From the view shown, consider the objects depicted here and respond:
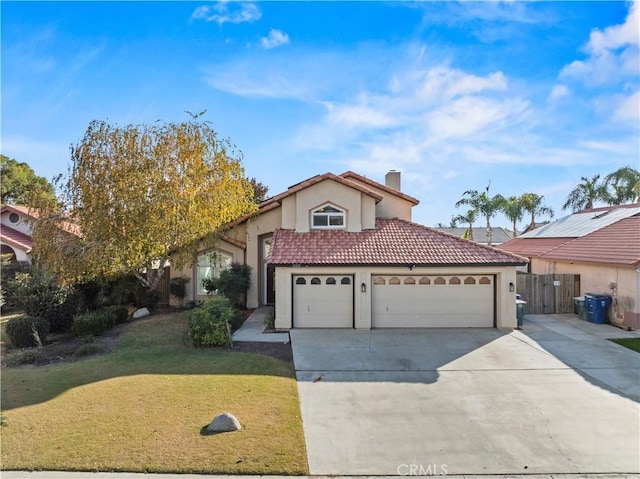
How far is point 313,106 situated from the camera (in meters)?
15.4

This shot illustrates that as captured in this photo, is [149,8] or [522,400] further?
[149,8]

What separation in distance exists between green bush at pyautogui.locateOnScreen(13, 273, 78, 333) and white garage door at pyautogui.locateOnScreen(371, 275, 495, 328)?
11.9 metres

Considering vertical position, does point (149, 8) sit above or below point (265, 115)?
above

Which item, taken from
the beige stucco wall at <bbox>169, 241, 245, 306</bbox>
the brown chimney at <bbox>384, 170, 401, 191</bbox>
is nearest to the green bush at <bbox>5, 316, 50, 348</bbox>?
the beige stucco wall at <bbox>169, 241, 245, 306</bbox>

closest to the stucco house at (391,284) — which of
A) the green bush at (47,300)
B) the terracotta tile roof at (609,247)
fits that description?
the terracotta tile roof at (609,247)

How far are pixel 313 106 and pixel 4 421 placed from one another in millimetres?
13473

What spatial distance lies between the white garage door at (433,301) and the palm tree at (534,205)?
3261 centimetres

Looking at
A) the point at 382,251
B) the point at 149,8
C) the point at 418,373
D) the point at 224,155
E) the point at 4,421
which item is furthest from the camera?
the point at 224,155

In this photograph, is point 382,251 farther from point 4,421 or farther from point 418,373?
point 4,421

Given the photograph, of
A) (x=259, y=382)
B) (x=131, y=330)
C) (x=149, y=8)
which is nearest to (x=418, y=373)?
(x=259, y=382)

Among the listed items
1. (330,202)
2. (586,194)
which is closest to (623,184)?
(586,194)

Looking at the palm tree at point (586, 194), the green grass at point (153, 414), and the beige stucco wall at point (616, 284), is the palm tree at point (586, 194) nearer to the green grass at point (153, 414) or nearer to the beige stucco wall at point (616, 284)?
the beige stucco wall at point (616, 284)

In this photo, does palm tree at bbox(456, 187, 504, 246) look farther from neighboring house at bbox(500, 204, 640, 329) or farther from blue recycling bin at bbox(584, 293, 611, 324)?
blue recycling bin at bbox(584, 293, 611, 324)

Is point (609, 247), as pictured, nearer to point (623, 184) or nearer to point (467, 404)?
point (467, 404)
